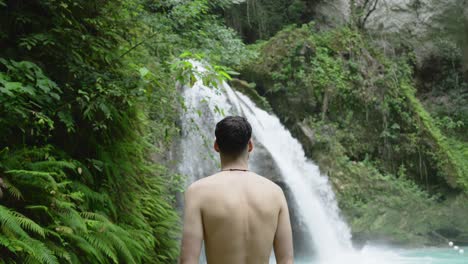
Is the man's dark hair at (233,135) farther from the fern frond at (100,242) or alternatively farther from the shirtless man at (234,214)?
the fern frond at (100,242)

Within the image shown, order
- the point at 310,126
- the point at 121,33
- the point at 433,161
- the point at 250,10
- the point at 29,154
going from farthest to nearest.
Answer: the point at 250,10 < the point at 433,161 < the point at 310,126 < the point at 121,33 < the point at 29,154

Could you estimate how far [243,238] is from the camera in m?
2.38

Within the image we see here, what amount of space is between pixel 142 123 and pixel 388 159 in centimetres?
1222

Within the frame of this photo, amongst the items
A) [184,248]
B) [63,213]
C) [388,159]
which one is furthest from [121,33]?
[388,159]

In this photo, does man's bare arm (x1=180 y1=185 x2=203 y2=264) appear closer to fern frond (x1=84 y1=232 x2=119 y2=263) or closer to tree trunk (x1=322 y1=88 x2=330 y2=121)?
fern frond (x1=84 y1=232 x2=119 y2=263)

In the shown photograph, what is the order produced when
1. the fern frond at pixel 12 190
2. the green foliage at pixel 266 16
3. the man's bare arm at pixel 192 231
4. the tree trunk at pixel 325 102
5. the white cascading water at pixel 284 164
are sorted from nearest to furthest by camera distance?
1. the man's bare arm at pixel 192 231
2. the fern frond at pixel 12 190
3. the white cascading water at pixel 284 164
4. the tree trunk at pixel 325 102
5. the green foliage at pixel 266 16

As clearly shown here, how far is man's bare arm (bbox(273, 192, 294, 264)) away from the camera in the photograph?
8.07 feet

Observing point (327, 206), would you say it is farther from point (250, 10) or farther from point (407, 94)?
point (250, 10)

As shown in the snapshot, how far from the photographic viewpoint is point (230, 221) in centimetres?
237

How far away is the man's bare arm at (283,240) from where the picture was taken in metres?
2.46

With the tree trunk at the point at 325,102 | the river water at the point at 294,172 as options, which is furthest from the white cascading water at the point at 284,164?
the tree trunk at the point at 325,102

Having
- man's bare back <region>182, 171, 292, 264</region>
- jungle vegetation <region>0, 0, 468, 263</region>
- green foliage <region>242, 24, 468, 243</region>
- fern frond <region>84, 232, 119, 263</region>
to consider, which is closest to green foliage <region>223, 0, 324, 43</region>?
green foliage <region>242, 24, 468, 243</region>

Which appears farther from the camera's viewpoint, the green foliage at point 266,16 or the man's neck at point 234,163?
the green foliage at point 266,16

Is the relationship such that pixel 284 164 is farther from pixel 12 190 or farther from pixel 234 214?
pixel 234 214
